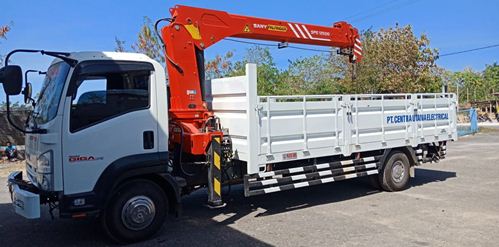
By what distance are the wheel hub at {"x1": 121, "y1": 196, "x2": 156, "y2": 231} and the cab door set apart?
56 centimetres

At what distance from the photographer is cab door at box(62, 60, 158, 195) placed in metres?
5.55

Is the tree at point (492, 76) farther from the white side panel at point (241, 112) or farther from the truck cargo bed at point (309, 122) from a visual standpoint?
the white side panel at point (241, 112)

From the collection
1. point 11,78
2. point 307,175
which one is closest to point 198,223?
point 307,175

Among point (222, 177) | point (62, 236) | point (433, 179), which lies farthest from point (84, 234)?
point (433, 179)

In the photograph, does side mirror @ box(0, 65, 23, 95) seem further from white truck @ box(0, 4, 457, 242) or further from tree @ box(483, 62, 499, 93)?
tree @ box(483, 62, 499, 93)

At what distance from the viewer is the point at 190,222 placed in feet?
23.1

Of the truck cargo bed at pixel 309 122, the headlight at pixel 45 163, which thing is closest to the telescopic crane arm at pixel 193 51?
the truck cargo bed at pixel 309 122

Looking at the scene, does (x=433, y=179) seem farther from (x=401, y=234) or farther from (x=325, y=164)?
(x=401, y=234)

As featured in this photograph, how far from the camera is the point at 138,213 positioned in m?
5.95

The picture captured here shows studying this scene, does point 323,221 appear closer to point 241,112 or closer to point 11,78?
point 241,112

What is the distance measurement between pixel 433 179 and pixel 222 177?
601cm

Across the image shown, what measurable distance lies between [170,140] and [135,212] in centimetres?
134

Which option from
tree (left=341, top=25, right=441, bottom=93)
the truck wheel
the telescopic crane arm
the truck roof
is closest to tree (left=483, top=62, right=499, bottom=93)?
tree (left=341, top=25, right=441, bottom=93)

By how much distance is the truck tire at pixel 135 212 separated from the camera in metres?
5.81
